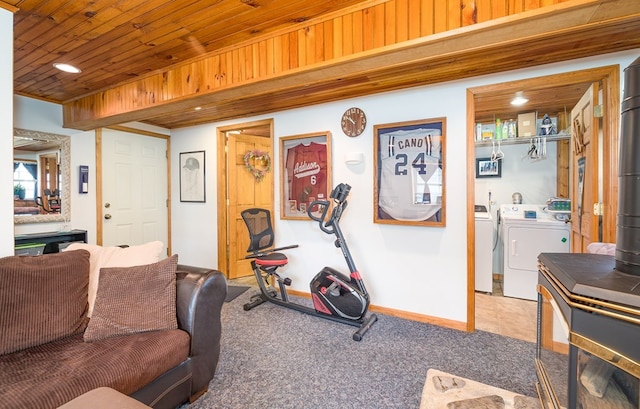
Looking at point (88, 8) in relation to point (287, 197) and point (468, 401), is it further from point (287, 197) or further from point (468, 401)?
point (468, 401)

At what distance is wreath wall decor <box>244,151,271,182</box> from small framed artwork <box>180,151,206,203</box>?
2.08 feet

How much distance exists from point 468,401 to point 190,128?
4.48 metres

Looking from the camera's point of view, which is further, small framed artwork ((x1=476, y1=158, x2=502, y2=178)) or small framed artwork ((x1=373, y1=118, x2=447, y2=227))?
small framed artwork ((x1=476, y1=158, x2=502, y2=178))

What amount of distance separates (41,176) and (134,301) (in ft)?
9.48

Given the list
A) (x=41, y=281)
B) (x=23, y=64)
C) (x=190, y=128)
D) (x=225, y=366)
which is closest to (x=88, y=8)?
(x=23, y=64)

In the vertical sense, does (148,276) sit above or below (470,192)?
below

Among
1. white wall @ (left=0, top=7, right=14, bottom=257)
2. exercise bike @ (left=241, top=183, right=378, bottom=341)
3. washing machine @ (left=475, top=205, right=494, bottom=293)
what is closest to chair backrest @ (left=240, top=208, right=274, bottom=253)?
exercise bike @ (left=241, top=183, right=378, bottom=341)

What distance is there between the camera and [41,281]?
63.4 inches

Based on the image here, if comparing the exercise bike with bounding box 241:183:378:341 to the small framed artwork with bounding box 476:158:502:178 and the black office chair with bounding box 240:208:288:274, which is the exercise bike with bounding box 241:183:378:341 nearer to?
the black office chair with bounding box 240:208:288:274

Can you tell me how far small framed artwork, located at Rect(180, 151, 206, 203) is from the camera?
4.32 m

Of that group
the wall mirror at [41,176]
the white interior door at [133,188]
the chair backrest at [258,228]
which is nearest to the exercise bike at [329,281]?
the chair backrest at [258,228]

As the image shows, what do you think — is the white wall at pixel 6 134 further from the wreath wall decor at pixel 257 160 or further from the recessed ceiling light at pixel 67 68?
the wreath wall decor at pixel 257 160

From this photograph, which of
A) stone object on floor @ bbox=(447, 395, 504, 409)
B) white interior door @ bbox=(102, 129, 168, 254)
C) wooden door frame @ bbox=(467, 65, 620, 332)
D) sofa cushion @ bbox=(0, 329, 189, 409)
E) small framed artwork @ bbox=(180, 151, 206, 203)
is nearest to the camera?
sofa cushion @ bbox=(0, 329, 189, 409)

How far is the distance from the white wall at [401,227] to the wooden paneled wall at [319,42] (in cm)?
126
